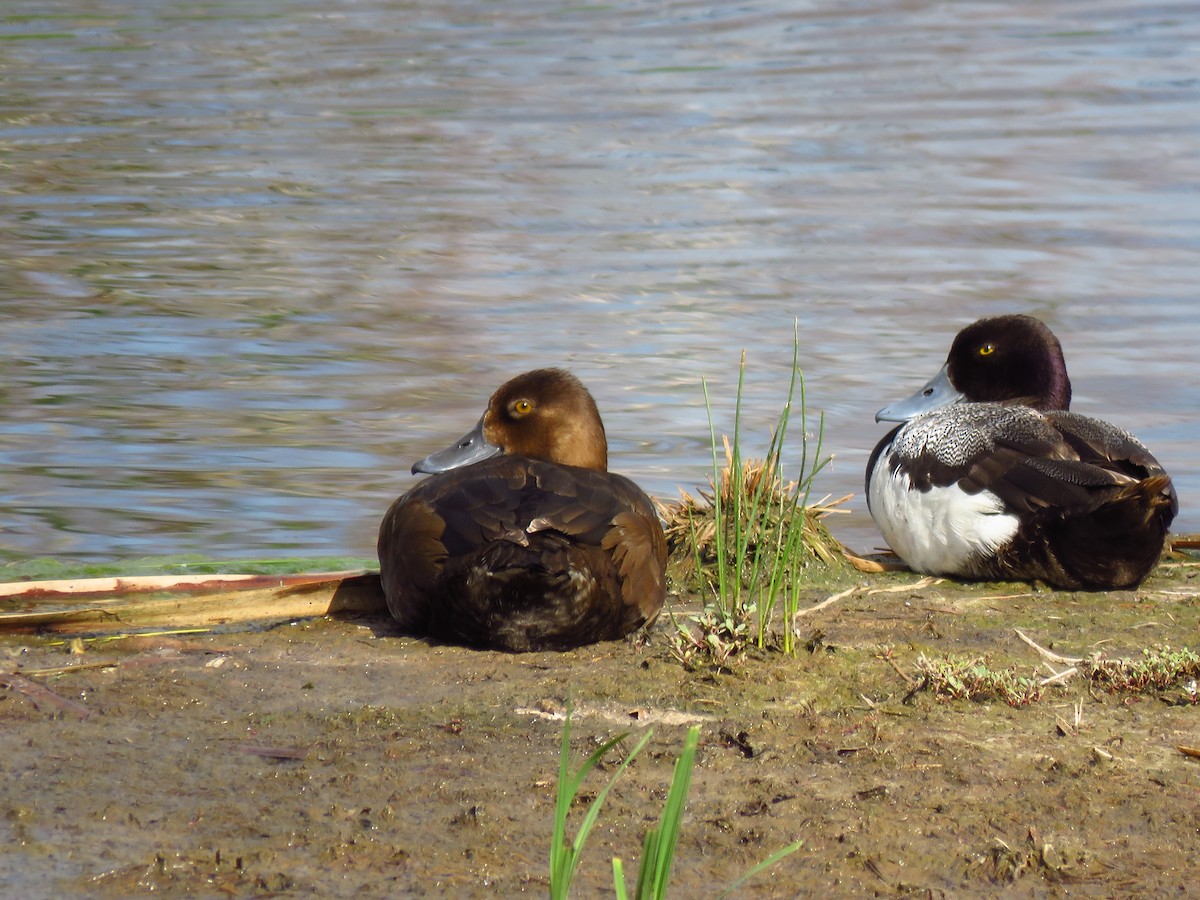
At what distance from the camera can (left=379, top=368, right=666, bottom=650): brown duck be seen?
190 inches

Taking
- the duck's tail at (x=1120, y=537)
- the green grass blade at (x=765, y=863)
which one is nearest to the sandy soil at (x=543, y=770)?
the green grass blade at (x=765, y=863)

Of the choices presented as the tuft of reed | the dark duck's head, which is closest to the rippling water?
the dark duck's head

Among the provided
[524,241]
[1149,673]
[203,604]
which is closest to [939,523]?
[1149,673]

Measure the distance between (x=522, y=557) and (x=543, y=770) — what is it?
3.30 feet

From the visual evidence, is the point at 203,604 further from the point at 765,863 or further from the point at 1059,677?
the point at 765,863

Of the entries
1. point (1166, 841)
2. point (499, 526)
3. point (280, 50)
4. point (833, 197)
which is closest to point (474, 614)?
point (499, 526)

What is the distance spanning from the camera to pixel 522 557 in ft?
15.7

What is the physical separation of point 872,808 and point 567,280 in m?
8.38

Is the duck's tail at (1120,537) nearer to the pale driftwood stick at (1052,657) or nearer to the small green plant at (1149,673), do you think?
the pale driftwood stick at (1052,657)

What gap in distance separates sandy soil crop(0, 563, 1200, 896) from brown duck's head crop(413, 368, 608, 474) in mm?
1140

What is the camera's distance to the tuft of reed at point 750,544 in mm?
4613

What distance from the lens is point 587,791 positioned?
3717 mm

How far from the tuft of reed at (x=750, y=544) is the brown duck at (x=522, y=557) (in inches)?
9.4

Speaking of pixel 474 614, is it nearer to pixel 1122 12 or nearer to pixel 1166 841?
pixel 1166 841
